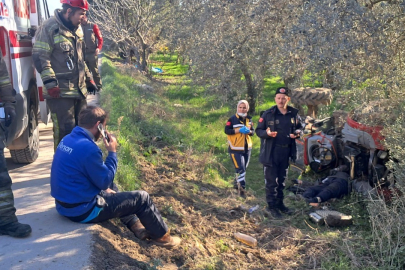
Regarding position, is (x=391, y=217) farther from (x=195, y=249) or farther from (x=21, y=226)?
(x=21, y=226)

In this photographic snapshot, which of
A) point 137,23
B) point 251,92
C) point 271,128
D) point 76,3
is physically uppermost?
point 137,23

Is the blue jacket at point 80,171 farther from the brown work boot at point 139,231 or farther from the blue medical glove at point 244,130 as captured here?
the blue medical glove at point 244,130

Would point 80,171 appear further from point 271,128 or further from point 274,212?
point 274,212

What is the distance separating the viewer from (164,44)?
2347cm

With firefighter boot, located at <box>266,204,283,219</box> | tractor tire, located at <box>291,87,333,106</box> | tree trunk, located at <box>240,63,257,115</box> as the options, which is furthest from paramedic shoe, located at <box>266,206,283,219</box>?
tree trunk, located at <box>240,63,257,115</box>

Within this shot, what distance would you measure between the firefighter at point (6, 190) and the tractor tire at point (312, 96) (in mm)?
7311

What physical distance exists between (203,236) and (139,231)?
905 mm

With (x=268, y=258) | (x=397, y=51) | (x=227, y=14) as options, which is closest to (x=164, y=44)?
(x=227, y=14)

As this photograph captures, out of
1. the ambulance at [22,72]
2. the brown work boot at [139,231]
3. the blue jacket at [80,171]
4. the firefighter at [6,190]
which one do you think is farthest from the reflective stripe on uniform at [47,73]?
the brown work boot at [139,231]

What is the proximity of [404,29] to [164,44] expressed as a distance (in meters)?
18.5

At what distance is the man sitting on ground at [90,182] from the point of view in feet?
12.9

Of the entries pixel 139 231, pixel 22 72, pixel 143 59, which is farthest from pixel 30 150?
pixel 143 59

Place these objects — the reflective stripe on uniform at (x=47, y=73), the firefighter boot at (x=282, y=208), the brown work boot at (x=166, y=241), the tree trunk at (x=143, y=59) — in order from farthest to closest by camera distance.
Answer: the tree trunk at (x=143, y=59), the firefighter boot at (x=282, y=208), the reflective stripe on uniform at (x=47, y=73), the brown work boot at (x=166, y=241)

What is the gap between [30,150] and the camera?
6691 millimetres
